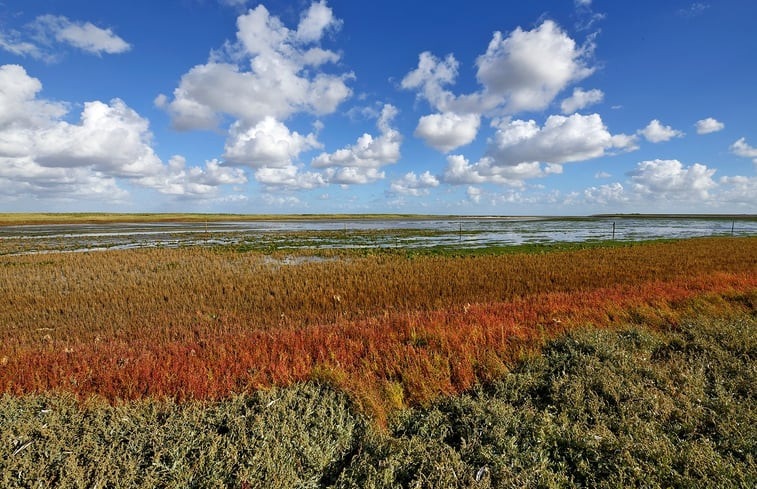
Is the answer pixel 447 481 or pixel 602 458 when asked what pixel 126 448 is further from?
pixel 602 458

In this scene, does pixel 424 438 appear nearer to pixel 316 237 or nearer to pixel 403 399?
pixel 403 399

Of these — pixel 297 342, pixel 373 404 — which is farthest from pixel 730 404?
pixel 297 342

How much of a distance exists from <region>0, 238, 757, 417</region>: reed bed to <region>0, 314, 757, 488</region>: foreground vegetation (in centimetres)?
59

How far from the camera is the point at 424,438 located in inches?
179

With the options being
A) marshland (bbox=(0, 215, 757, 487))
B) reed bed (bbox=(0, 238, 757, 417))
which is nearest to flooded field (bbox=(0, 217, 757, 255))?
reed bed (bbox=(0, 238, 757, 417))

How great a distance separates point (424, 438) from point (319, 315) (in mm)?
8531

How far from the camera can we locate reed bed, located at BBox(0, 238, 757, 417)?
6016mm

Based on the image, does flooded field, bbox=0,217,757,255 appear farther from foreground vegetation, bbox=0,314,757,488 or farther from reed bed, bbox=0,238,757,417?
foreground vegetation, bbox=0,314,757,488

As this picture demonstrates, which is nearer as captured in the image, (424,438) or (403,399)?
(424,438)

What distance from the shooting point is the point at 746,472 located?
145 inches

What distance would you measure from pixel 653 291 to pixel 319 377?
13.1 m

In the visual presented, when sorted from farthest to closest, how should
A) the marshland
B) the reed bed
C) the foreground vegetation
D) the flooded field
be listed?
the flooded field < the reed bed < the marshland < the foreground vegetation

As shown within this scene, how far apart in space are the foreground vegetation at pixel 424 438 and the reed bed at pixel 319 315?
0.59 metres

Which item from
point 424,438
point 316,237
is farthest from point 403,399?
point 316,237
